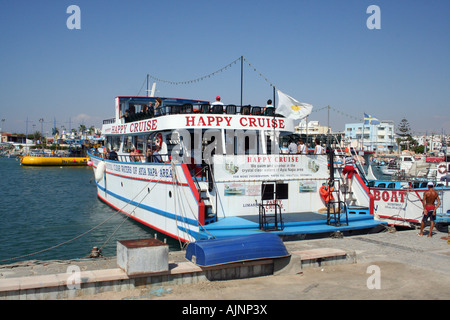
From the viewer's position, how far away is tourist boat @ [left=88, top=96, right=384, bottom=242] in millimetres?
12172

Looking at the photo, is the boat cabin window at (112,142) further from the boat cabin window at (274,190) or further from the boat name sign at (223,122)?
the boat cabin window at (274,190)

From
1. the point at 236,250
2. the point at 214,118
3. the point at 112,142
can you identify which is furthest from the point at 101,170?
the point at 236,250

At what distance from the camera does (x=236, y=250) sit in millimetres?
7641

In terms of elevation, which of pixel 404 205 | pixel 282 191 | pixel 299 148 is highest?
pixel 299 148

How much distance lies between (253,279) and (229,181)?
5253 millimetres

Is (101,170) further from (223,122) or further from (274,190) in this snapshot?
(274,190)

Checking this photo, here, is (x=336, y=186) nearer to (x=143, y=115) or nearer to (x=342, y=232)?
(x=342, y=232)

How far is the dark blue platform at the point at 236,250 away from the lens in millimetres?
7512

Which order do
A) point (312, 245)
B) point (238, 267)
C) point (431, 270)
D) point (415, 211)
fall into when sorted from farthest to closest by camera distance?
point (415, 211)
point (312, 245)
point (431, 270)
point (238, 267)

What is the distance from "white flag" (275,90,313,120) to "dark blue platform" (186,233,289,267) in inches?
277

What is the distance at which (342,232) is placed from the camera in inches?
482

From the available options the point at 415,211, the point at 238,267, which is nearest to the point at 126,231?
the point at 238,267

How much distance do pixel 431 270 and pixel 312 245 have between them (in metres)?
2.92

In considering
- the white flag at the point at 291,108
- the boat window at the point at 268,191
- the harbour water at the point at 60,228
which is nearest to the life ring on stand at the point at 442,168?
the white flag at the point at 291,108
